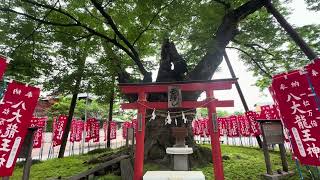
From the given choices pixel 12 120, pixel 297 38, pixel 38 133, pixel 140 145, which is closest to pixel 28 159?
pixel 12 120

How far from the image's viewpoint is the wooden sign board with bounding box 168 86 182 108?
20.9 feet

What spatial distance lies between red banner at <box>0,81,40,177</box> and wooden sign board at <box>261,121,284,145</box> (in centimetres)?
689

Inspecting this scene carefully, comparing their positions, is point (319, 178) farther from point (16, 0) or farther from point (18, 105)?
point (16, 0)

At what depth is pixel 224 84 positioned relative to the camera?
21.1ft

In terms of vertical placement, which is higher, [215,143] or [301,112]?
[301,112]

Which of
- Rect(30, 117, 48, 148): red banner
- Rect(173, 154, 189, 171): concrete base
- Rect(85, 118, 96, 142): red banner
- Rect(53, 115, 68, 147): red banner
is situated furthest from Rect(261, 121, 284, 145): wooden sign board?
Rect(85, 118, 96, 142): red banner

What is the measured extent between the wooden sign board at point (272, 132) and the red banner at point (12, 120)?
271 inches

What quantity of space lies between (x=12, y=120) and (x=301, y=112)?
611 cm

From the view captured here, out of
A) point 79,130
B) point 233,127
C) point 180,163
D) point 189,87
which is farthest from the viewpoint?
point 233,127

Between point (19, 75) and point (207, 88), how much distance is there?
8.54m

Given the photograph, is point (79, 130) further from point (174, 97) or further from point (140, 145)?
point (174, 97)

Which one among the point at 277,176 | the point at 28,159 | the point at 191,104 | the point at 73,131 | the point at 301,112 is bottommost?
the point at 277,176

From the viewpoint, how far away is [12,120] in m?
4.61

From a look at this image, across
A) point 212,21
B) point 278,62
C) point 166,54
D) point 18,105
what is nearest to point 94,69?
point 166,54
